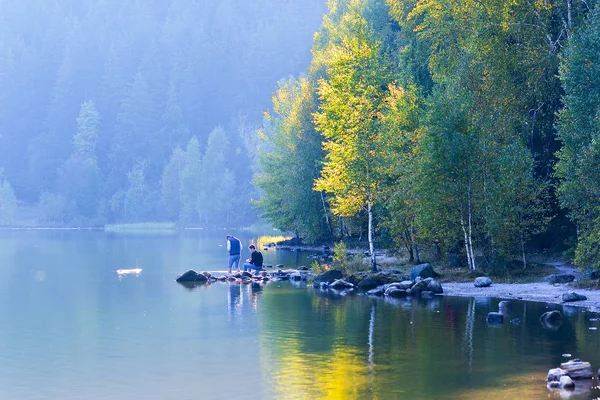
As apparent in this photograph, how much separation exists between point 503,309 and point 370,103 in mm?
19242

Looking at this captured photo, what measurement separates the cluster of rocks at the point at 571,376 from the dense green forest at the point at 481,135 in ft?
55.3

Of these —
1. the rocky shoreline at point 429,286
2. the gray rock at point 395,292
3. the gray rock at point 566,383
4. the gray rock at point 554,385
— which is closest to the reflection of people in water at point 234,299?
the rocky shoreline at point 429,286

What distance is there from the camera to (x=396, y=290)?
4450 centimetres

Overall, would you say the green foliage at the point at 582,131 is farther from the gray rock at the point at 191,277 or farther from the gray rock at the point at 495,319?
the gray rock at the point at 191,277

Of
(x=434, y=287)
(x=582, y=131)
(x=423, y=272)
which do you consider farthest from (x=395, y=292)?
(x=582, y=131)

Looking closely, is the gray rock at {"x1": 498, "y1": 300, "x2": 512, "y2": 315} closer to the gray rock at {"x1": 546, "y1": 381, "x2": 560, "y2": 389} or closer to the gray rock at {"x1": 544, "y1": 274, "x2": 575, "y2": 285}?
the gray rock at {"x1": 544, "y1": 274, "x2": 575, "y2": 285}

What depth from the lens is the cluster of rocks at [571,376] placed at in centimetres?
2358

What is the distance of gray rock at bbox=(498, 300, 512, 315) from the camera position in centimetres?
3709

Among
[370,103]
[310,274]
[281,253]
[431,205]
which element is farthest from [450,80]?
[281,253]

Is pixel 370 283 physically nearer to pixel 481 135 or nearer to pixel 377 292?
pixel 377 292

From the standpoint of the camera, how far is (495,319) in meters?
34.7

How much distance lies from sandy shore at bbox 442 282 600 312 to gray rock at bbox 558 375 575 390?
14.3 meters

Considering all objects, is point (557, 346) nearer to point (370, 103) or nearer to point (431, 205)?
point (431, 205)

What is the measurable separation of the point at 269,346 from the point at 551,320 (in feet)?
36.0
